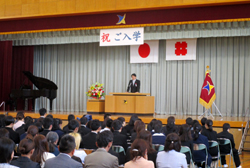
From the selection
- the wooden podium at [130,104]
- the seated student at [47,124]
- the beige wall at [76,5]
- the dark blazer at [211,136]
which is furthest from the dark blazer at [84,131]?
the beige wall at [76,5]

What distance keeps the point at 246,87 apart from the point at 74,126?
9.18 m

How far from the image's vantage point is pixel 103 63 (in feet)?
47.1

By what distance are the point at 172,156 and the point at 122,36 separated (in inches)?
310

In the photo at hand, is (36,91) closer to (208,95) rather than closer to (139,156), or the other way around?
(208,95)

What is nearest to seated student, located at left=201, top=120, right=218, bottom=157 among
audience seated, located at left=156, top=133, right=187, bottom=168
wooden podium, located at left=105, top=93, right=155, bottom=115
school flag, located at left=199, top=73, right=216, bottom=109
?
audience seated, located at left=156, top=133, right=187, bottom=168

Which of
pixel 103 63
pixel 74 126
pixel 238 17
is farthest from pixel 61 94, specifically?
pixel 74 126

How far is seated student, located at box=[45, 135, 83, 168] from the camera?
2811 mm

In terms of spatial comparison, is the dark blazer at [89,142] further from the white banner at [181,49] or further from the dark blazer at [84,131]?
the white banner at [181,49]

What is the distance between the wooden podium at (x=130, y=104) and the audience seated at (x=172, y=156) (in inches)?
247

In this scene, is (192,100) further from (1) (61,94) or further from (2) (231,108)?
(1) (61,94)

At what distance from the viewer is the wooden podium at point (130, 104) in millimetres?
9984

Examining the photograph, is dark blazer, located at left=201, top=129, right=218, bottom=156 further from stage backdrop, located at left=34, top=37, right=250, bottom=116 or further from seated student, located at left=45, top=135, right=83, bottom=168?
stage backdrop, located at left=34, top=37, right=250, bottom=116

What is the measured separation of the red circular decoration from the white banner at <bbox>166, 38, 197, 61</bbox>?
83cm

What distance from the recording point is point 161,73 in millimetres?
13422
